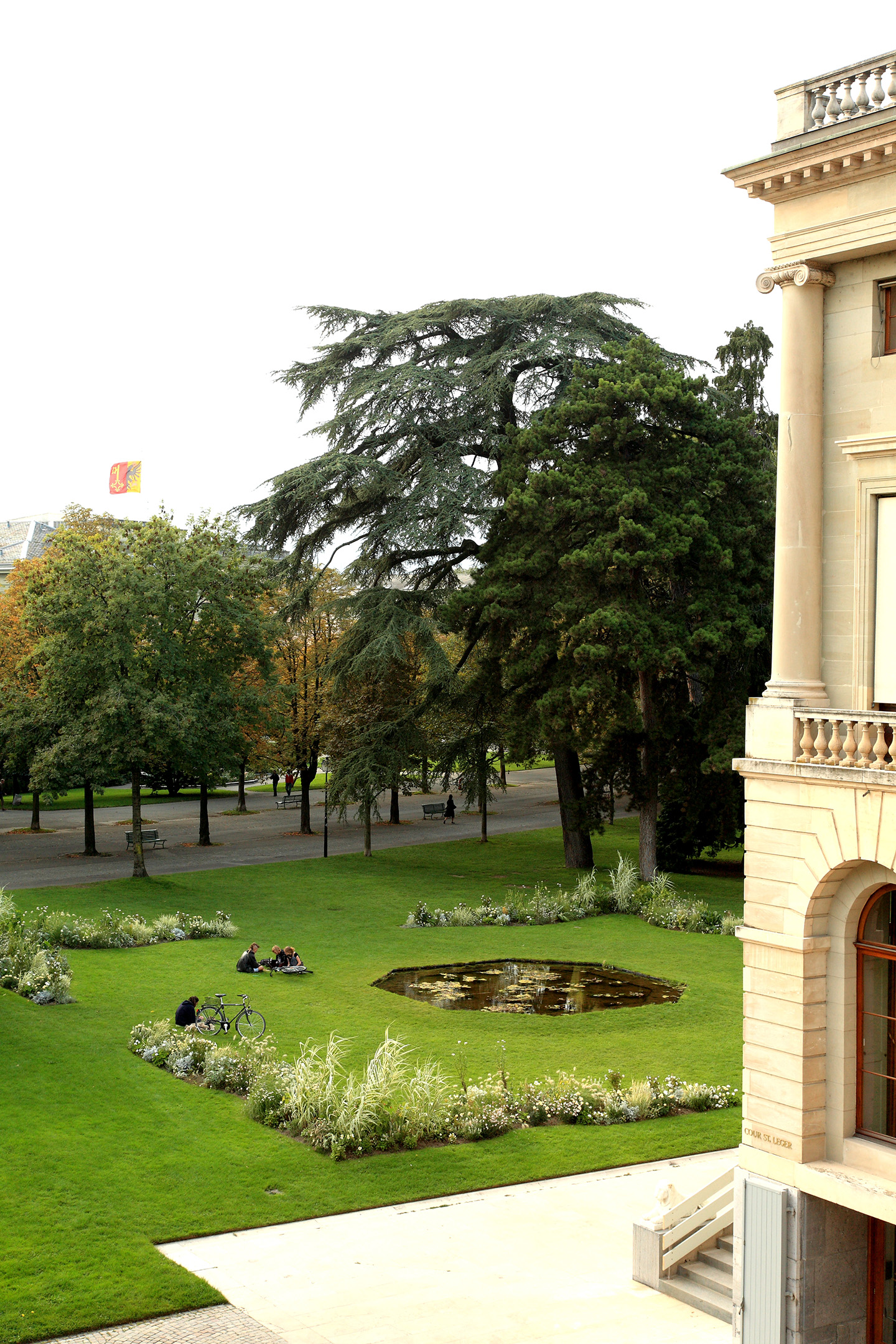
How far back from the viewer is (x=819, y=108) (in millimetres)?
14289

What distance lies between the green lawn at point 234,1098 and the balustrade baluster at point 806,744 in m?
8.35

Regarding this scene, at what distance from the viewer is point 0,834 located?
51.7 m

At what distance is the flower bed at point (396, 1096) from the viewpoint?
64.1 feet

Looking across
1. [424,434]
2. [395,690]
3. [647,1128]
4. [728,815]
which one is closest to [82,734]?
[395,690]

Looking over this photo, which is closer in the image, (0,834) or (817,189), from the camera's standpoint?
(817,189)

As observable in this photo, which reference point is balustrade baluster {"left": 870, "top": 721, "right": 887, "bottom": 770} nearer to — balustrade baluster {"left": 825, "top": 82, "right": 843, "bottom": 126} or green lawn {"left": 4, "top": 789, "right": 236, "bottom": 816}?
balustrade baluster {"left": 825, "top": 82, "right": 843, "bottom": 126}

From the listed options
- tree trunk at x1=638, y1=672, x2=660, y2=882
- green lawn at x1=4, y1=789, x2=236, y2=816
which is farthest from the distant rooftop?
tree trunk at x1=638, y1=672, x2=660, y2=882

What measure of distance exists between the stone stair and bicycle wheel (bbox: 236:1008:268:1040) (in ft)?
33.6

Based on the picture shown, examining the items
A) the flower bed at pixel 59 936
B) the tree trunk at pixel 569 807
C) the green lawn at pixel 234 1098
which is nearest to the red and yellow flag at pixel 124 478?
the tree trunk at pixel 569 807

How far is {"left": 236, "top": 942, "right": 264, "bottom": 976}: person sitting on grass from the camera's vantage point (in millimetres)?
29125

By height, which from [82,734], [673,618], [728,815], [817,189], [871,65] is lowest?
[728,815]

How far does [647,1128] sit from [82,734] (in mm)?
23519

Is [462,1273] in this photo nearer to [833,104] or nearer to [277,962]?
[833,104]

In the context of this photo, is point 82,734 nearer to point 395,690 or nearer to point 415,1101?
point 395,690
